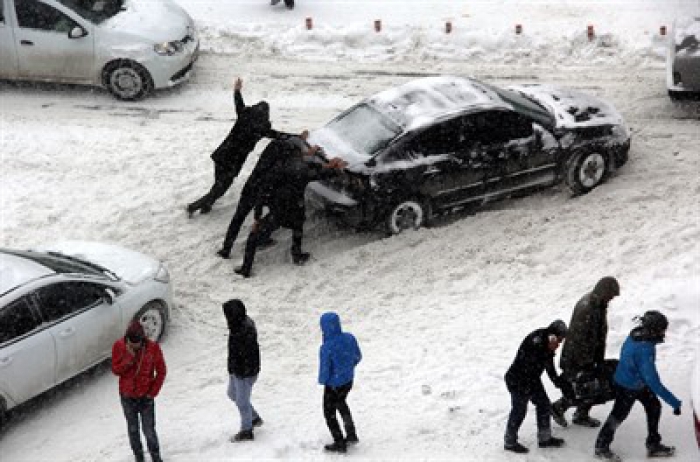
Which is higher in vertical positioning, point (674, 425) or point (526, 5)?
point (526, 5)

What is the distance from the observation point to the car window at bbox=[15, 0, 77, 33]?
1551 centimetres

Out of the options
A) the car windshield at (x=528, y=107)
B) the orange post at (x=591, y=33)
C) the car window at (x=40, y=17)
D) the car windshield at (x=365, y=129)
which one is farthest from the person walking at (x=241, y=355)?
the orange post at (x=591, y=33)

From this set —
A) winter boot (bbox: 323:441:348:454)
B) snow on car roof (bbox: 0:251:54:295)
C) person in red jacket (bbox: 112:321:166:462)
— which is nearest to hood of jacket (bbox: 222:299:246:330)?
person in red jacket (bbox: 112:321:166:462)

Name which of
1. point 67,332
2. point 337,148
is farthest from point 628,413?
point 337,148

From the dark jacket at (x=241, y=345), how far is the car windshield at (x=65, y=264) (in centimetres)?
258

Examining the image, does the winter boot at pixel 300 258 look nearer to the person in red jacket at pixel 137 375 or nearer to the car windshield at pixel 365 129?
the car windshield at pixel 365 129

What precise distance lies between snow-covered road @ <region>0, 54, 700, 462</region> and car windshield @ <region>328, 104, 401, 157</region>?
1.17 meters

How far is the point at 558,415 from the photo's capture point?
345 inches

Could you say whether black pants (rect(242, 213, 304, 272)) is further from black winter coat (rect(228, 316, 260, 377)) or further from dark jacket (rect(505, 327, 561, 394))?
dark jacket (rect(505, 327, 561, 394))

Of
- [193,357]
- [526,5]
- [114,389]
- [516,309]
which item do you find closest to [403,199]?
[516,309]

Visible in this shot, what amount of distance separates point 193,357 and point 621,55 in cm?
988

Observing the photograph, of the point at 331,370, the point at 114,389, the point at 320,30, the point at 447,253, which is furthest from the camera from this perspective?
the point at 320,30

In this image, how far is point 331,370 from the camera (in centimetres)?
833

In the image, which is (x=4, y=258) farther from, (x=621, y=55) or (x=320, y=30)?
(x=621, y=55)
